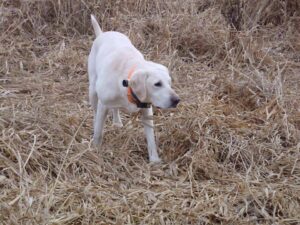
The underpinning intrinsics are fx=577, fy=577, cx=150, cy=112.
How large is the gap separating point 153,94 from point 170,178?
562mm

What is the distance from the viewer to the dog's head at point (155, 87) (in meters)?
3.57

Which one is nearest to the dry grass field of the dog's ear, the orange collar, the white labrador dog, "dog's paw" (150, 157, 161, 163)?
"dog's paw" (150, 157, 161, 163)

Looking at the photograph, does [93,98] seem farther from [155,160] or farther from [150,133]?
[155,160]

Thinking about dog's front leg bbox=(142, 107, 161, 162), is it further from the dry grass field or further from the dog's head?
the dog's head

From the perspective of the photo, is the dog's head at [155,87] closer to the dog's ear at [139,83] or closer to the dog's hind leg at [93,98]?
the dog's ear at [139,83]

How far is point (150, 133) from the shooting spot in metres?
3.96

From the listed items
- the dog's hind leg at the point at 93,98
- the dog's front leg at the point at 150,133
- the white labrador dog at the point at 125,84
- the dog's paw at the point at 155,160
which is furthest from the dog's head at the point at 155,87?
the dog's hind leg at the point at 93,98

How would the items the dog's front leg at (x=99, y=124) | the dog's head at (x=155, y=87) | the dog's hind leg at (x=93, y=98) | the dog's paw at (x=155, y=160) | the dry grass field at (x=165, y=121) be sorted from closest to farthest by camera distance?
the dry grass field at (x=165, y=121) < the dog's head at (x=155, y=87) < the dog's paw at (x=155, y=160) < the dog's front leg at (x=99, y=124) < the dog's hind leg at (x=93, y=98)

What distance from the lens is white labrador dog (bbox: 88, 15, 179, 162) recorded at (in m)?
3.58

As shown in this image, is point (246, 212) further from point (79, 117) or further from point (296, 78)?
point (296, 78)

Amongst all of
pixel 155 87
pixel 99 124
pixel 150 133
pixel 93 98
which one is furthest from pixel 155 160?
pixel 93 98

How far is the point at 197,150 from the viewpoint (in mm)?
3928

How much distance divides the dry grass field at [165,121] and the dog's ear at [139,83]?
0.52m

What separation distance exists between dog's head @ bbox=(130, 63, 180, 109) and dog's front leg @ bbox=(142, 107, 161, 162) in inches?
13.8
